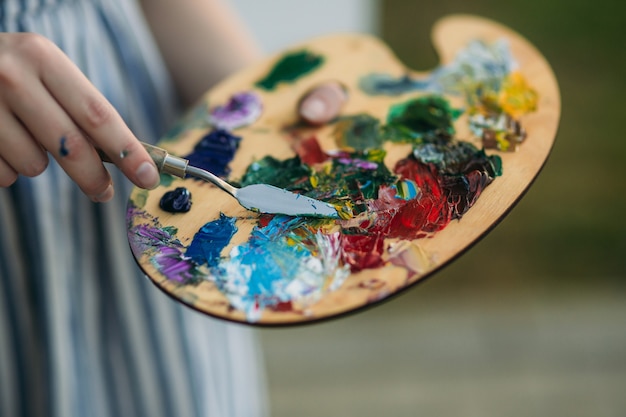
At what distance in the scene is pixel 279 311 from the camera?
0.45 meters

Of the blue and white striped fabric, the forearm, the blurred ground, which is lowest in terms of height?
the blurred ground

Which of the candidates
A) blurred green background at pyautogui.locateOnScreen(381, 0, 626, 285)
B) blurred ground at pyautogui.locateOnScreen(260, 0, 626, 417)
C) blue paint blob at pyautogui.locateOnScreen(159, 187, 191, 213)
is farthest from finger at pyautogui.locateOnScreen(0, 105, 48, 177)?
blurred green background at pyautogui.locateOnScreen(381, 0, 626, 285)

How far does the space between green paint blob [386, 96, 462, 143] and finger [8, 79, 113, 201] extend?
0.29 m

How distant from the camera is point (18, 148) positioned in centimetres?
47

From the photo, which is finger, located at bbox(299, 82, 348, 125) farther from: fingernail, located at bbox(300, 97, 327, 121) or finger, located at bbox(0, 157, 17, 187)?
finger, located at bbox(0, 157, 17, 187)

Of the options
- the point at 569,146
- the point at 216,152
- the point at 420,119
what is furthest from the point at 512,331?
the point at 216,152

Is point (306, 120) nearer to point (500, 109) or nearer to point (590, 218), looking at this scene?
point (500, 109)

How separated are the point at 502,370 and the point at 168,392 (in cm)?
104

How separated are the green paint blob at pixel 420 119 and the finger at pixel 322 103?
0.20 ft

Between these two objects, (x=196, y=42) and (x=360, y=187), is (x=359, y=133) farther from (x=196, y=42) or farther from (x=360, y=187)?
(x=196, y=42)

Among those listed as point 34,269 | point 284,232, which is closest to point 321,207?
point 284,232

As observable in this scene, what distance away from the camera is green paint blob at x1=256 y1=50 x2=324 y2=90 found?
73 centimetres

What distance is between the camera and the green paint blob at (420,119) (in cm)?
62

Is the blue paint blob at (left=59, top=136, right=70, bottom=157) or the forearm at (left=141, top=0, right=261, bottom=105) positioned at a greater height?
the forearm at (left=141, top=0, right=261, bottom=105)
